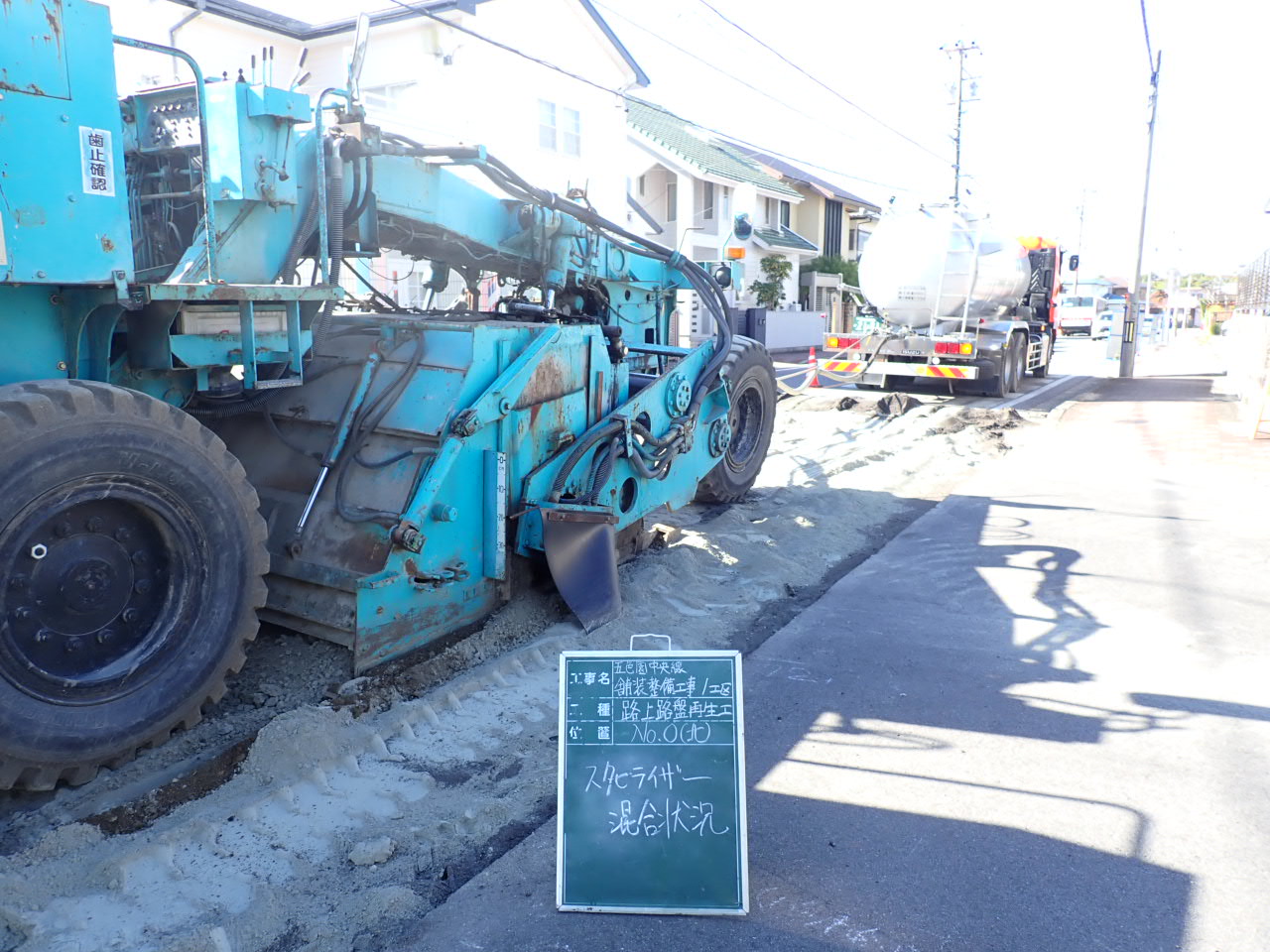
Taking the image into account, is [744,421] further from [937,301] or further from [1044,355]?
[1044,355]

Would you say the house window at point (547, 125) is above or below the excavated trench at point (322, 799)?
above

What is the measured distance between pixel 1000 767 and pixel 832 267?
1373 inches

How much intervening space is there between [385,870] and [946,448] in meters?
9.36

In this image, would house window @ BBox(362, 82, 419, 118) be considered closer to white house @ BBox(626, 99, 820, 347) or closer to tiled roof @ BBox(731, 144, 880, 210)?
white house @ BBox(626, 99, 820, 347)

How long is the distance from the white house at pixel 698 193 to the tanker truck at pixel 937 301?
1021 centimetres

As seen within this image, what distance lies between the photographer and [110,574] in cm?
339

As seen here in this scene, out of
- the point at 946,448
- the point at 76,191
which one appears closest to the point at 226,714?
the point at 76,191

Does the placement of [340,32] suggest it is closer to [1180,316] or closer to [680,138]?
[680,138]

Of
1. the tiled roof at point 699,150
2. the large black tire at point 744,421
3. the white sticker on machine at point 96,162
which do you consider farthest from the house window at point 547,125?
the white sticker on machine at point 96,162

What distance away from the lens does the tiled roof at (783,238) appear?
106ft

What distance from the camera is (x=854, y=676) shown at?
182 inches

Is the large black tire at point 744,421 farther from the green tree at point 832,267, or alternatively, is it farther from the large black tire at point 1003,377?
the green tree at point 832,267

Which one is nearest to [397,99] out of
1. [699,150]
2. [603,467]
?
[603,467]

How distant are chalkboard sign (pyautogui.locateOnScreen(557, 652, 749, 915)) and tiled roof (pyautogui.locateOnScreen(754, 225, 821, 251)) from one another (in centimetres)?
2975
